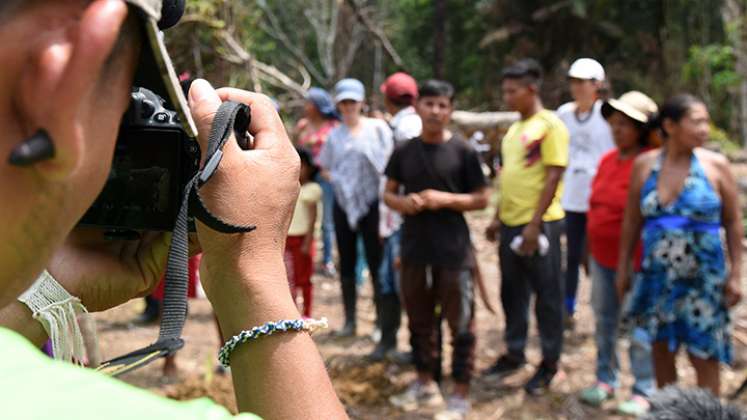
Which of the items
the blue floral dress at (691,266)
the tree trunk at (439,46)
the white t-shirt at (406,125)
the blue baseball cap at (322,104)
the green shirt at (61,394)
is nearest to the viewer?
the green shirt at (61,394)

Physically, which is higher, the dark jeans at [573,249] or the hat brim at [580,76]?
the hat brim at [580,76]

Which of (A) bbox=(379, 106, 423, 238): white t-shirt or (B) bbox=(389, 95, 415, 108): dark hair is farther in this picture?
(B) bbox=(389, 95, 415, 108): dark hair

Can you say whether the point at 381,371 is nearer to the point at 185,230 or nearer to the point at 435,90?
the point at 435,90

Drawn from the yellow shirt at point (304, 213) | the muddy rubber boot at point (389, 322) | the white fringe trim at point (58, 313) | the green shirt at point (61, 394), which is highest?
the green shirt at point (61, 394)

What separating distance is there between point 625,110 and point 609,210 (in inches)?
23.6

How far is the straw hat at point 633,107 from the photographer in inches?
176

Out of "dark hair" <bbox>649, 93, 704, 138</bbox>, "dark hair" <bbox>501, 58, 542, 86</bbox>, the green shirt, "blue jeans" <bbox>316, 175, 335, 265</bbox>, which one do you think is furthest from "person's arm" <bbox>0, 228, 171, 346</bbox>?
"blue jeans" <bbox>316, 175, 335, 265</bbox>

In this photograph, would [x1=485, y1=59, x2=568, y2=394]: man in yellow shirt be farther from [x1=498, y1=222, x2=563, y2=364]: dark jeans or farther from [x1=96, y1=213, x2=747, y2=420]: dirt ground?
[x1=96, y1=213, x2=747, y2=420]: dirt ground

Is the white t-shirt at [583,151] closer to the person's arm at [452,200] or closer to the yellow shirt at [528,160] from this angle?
the yellow shirt at [528,160]

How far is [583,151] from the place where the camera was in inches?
214

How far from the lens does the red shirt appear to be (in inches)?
179

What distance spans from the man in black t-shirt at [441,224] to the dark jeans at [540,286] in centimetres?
43

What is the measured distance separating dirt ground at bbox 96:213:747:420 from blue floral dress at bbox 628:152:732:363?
0.73 m

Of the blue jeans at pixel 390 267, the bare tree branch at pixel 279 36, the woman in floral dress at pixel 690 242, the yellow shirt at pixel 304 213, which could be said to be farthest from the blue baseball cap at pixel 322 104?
the bare tree branch at pixel 279 36
